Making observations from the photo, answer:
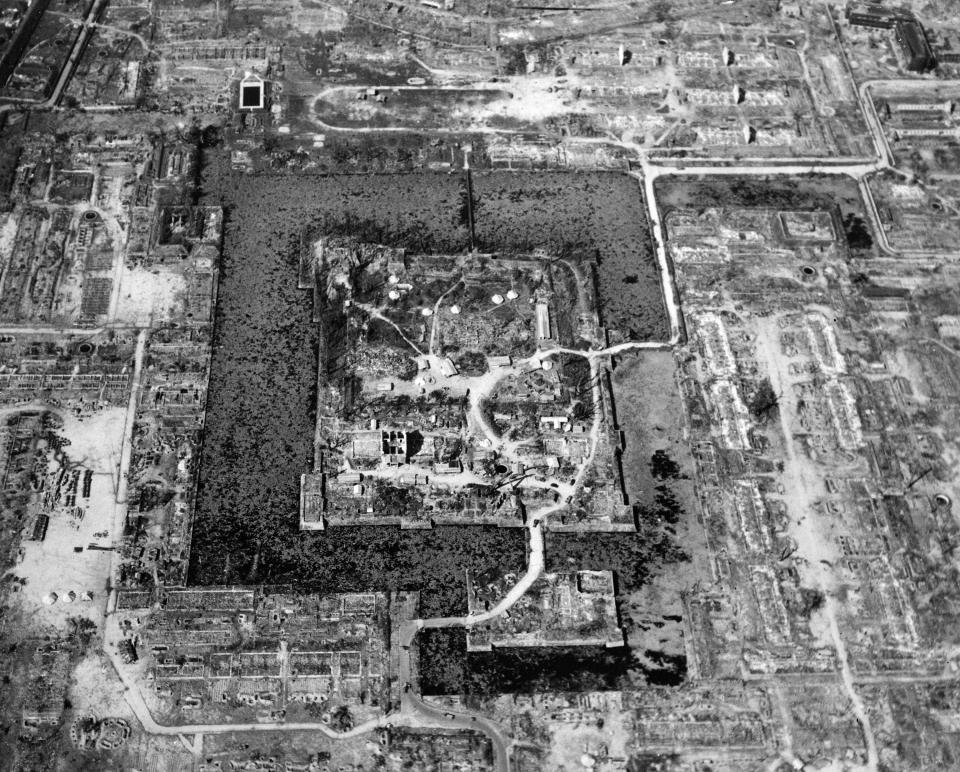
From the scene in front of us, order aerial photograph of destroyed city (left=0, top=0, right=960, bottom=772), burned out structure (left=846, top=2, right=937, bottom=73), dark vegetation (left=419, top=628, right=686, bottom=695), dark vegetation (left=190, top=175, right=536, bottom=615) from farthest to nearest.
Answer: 1. burned out structure (left=846, top=2, right=937, bottom=73)
2. dark vegetation (left=190, top=175, right=536, bottom=615)
3. dark vegetation (left=419, top=628, right=686, bottom=695)
4. aerial photograph of destroyed city (left=0, top=0, right=960, bottom=772)

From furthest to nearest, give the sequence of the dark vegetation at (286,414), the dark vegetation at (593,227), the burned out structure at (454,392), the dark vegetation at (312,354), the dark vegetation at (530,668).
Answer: the dark vegetation at (593,227), the burned out structure at (454,392), the dark vegetation at (312,354), the dark vegetation at (286,414), the dark vegetation at (530,668)

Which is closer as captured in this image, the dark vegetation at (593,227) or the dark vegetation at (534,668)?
the dark vegetation at (534,668)

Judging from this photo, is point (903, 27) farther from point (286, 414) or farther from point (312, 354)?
point (286, 414)

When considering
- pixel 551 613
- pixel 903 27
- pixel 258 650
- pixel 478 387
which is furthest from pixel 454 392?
pixel 903 27

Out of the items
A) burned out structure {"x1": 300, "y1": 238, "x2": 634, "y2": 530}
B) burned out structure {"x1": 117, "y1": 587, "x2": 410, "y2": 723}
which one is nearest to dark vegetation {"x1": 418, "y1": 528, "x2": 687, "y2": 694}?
burned out structure {"x1": 117, "y1": 587, "x2": 410, "y2": 723}

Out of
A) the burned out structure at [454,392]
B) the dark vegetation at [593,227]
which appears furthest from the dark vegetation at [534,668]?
the dark vegetation at [593,227]

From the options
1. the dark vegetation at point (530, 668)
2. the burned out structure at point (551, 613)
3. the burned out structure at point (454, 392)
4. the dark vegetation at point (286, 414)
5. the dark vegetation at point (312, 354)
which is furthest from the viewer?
the burned out structure at point (454, 392)

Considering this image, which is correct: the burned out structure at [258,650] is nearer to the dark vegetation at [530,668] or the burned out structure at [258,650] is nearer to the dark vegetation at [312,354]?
the dark vegetation at [312,354]

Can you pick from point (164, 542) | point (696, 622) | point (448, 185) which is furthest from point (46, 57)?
point (696, 622)

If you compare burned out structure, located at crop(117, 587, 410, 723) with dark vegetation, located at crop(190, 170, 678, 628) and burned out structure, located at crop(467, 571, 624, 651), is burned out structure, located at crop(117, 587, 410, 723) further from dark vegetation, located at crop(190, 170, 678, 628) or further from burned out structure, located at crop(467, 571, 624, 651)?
burned out structure, located at crop(467, 571, 624, 651)

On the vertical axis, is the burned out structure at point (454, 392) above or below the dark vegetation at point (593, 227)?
below
